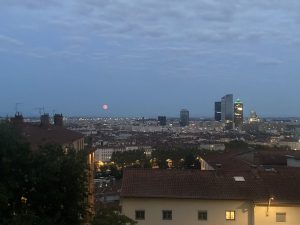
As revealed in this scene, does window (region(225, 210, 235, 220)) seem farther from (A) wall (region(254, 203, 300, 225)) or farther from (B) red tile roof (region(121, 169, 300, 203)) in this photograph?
(A) wall (region(254, 203, 300, 225))

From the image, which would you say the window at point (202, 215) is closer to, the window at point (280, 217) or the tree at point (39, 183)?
the window at point (280, 217)

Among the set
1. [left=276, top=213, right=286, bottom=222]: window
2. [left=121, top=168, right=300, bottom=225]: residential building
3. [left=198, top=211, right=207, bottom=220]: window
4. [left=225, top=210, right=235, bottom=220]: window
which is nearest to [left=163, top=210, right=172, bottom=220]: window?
[left=121, top=168, right=300, bottom=225]: residential building

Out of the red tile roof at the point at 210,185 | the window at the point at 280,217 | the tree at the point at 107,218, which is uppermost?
the tree at the point at 107,218

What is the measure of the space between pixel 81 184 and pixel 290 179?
17.9 m

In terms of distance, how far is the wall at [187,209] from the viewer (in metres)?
28.6

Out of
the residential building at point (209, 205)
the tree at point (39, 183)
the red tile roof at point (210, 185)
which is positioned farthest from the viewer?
the red tile roof at point (210, 185)

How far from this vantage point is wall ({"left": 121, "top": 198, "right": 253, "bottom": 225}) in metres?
28.6

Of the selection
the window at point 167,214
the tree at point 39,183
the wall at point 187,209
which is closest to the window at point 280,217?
the wall at point 187,209

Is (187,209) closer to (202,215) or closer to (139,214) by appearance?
(202,215)

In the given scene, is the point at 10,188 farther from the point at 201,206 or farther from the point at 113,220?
the point at 201,206

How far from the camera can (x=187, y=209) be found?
1133 inches

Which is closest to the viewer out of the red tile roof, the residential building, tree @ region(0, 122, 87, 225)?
tree @ region(0, 122, 87, 225)

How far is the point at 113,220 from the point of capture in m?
14.4

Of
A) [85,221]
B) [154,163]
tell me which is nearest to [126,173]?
[85,221]
